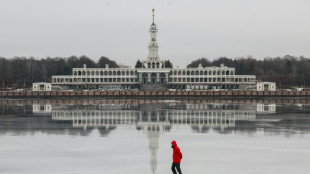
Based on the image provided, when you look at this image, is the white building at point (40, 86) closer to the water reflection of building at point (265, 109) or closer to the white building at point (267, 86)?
the white building at point (267, 86)

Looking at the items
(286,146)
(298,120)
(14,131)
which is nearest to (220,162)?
(286,146)

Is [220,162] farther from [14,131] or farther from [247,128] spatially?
[14,131]

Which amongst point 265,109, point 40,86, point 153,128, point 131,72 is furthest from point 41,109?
point 131,72

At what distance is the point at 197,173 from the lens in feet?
82.2

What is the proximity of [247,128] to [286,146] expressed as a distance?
1074 cm

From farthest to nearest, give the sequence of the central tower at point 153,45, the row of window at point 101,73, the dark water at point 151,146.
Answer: the row of window at point 101,73 → the central tower at point 153,45 → the dark water at point 151,146

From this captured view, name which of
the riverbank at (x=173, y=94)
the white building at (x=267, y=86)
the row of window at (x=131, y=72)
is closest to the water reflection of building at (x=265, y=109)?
the riverbank at (x=173, y=94)

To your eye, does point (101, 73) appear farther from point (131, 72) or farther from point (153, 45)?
point (153, 45)

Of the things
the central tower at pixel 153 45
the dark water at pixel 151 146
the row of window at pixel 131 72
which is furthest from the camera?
the row of window at pixel 131 72

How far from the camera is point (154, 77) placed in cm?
16775

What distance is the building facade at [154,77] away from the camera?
551ft

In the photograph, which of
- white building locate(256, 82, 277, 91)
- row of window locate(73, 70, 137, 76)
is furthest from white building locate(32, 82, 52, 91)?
→ white building locate(256, 82, 277, 91)

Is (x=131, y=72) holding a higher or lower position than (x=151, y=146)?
higher

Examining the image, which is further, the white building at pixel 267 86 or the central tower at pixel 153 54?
the central tower at pixel 153 54
